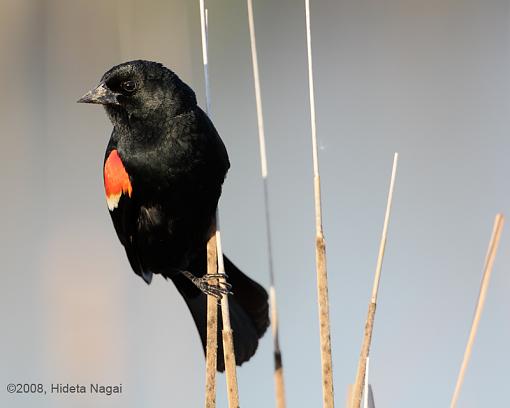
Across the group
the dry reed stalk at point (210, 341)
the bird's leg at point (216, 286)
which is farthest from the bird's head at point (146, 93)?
the bird's leg at point (216, 286)

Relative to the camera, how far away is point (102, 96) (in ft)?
6.71

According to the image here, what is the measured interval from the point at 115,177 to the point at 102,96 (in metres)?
0.23

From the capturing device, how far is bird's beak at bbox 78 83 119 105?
80.0 inches

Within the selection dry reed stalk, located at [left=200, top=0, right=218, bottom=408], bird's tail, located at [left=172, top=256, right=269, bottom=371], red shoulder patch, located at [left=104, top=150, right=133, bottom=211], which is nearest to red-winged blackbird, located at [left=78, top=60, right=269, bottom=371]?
red shoulder patch, located at [left=104, top=150, right=133, bottom=211]

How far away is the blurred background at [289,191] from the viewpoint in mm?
2438

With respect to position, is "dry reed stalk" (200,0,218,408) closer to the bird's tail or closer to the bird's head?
the bird's head

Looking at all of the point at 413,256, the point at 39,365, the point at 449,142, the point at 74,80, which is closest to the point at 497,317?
the point at 413,256

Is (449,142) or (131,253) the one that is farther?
(449,142)

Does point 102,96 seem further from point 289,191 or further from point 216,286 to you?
point 289,191

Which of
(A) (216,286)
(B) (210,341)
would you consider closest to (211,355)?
(B) (210,341)

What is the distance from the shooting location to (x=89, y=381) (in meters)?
2.23

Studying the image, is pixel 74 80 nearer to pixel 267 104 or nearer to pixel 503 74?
pixel 267 104

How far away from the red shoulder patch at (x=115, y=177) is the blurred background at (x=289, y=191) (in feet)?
1.34

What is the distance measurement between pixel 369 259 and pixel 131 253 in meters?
0.99
